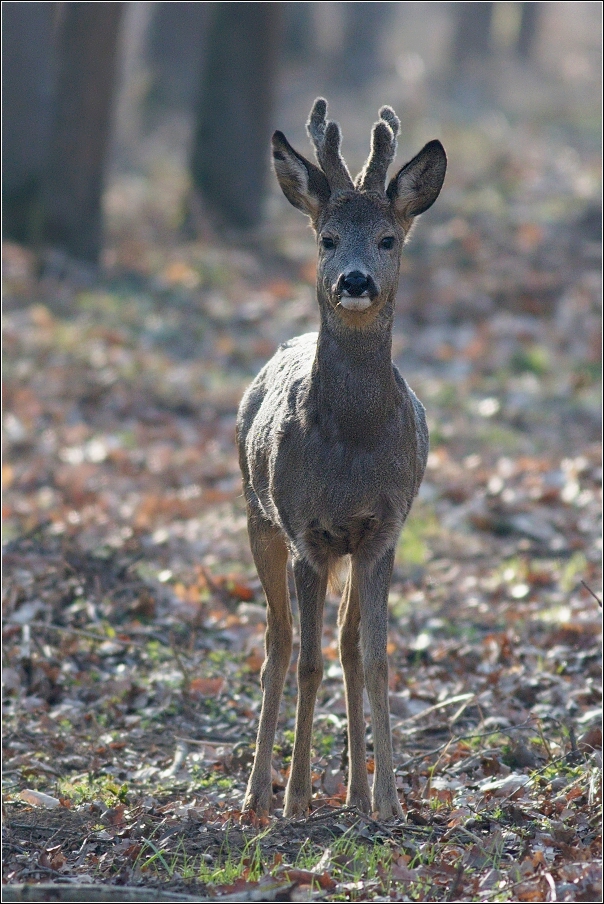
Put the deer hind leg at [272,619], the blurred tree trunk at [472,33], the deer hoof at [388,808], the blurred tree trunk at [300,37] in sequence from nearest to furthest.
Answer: the deer hoof at [388,808] < the deer hind leg at [272,619] < the blurred tree trunk at [300,37] < the blurred tree trunk at [472,33]

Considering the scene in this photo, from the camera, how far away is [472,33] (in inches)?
1324

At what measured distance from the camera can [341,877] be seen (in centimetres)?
464

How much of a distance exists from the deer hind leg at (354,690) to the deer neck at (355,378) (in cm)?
71

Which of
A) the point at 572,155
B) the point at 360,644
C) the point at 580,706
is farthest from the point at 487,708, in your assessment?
the point at 572,155

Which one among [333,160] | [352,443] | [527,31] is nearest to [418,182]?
[333,160]

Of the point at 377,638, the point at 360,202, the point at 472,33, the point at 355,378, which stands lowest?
the point at 377,638

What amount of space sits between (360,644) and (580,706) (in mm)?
1868

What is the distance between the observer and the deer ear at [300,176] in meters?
5.66

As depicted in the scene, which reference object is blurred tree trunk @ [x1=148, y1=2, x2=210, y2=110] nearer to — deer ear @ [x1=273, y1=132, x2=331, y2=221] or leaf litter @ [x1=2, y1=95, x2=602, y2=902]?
leaf litter @ [x1=2, y1=95, x2=602, y2=902]

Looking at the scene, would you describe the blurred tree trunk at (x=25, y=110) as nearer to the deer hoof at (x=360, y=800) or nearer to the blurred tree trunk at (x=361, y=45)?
the deer hoof at (x=360, y=800)

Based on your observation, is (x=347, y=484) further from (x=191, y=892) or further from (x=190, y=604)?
(x=190, y=604)

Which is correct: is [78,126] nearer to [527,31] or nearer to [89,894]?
[89,894]

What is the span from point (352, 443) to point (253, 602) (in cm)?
340

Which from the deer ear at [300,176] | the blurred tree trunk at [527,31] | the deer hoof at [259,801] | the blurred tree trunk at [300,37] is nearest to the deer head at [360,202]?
the deer ear at [300,176]
